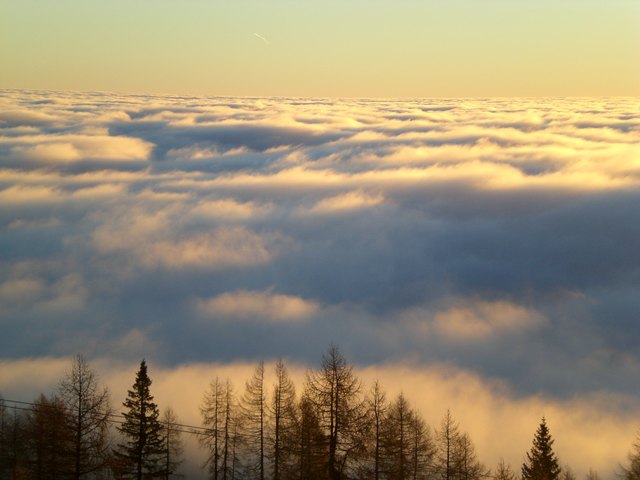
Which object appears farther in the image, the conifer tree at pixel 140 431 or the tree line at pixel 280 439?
the conifer tree at pixel 140 431

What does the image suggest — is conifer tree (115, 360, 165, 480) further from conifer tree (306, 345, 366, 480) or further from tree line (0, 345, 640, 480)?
conifer tree (306, 345, 366, 480)

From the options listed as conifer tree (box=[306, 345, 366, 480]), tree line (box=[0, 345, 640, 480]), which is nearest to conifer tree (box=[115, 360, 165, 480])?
tree line (box=[0, 345, 640, 480])

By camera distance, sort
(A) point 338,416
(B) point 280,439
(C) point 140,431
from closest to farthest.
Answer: (C) point 140,431
(A) point 338,416
(B) point 280,439

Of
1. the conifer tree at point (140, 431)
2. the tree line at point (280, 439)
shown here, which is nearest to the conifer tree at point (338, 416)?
the tree line at point (280, 439)

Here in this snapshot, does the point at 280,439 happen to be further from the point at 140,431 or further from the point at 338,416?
the point at 140,431

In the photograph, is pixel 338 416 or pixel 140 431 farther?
pixel 338 416

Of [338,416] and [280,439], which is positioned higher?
[338,416]

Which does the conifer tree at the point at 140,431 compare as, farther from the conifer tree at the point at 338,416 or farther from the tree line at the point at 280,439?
the conifer tree at the point at 338,416

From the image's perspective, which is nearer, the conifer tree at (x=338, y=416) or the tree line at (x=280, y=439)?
the tree line at (x=280, y=439)

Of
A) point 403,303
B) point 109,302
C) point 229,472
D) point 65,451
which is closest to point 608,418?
point 229,472

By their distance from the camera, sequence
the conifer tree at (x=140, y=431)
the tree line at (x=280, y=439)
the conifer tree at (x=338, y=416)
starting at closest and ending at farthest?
the tree line at (x=280, y=439) < the conifer tree at (x=140, y=431) < the conifer tree at (x=338, y=416)

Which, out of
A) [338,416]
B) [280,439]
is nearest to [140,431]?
[280,439]

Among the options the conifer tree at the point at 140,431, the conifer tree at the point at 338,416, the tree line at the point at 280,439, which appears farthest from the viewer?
the conifer tree at the point at 338,416

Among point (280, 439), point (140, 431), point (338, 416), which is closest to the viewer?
point (140, 431)
